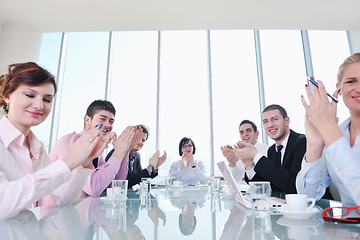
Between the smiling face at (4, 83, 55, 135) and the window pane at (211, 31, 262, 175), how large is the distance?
360cm

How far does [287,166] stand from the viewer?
169cm

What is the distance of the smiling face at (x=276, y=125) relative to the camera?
2.17 m

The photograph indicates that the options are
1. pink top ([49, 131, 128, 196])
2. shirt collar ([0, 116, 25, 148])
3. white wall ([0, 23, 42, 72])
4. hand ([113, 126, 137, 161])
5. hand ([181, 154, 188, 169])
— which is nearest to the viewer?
shirt collar ([0, 116, 25, 148])

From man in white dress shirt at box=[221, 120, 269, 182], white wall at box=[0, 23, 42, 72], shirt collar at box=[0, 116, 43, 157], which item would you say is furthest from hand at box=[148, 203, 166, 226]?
white wall at box=[0, 23, 42, 72]

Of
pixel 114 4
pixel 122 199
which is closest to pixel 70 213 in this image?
pixel 122 199

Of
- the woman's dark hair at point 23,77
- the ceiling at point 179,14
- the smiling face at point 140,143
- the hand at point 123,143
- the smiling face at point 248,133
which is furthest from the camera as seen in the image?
the ceiling at point 179,14

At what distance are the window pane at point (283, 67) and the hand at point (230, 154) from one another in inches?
101

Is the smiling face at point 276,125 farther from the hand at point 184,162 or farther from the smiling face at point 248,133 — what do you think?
the hand at point 184,162

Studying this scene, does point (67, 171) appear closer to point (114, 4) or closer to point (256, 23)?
point (114, 4)

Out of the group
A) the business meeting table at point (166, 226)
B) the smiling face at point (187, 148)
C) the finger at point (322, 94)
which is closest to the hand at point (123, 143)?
the business meeting table at point (166, 226)

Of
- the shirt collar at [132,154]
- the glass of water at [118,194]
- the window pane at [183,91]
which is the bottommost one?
the glass of water at [118,194]

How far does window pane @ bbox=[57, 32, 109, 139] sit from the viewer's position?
14.5ft

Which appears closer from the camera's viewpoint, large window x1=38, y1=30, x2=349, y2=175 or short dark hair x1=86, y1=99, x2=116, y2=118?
short dark hair x1=86, y1=99, x2=116, y2=118

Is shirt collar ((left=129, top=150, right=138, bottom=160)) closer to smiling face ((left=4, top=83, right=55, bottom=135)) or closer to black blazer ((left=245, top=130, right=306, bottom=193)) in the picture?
black blazer ((left=245, top=130, right=306, bottom=193))
